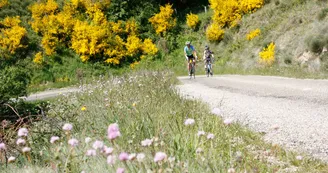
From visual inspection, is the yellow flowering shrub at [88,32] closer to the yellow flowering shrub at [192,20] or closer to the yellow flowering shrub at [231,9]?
the yellow flowering shrub at [192,20]

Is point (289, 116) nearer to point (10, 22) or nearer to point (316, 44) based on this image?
point (316, 44)

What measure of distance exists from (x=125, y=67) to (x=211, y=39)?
9656 millimetres

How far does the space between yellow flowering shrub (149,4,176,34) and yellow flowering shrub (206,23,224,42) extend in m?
5.94

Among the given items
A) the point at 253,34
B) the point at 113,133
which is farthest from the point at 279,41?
the point at 113,133

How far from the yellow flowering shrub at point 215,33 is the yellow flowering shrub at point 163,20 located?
5.94 m

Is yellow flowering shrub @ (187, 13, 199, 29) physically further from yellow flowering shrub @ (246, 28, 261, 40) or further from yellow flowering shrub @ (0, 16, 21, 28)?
yellow flowering shrub @ (0, 16, 21, 28)

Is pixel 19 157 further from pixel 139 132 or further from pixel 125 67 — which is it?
pixel 125 67

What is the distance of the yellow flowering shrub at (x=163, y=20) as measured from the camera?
41.8 meters

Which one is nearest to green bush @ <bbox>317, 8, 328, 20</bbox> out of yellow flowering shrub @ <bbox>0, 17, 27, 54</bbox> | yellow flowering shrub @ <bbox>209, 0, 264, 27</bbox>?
yellow flowering shrub @ <bbox>209, 0, 264, 27</bbox>

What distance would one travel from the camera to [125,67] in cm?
3925

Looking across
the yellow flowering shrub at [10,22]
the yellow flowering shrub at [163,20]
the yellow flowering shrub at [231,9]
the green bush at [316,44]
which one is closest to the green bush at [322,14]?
the green bush at [316,44]

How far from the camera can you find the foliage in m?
15.3

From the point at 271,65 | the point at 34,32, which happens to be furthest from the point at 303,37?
the point at 34,32

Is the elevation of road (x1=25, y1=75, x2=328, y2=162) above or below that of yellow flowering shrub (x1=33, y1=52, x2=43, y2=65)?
below
